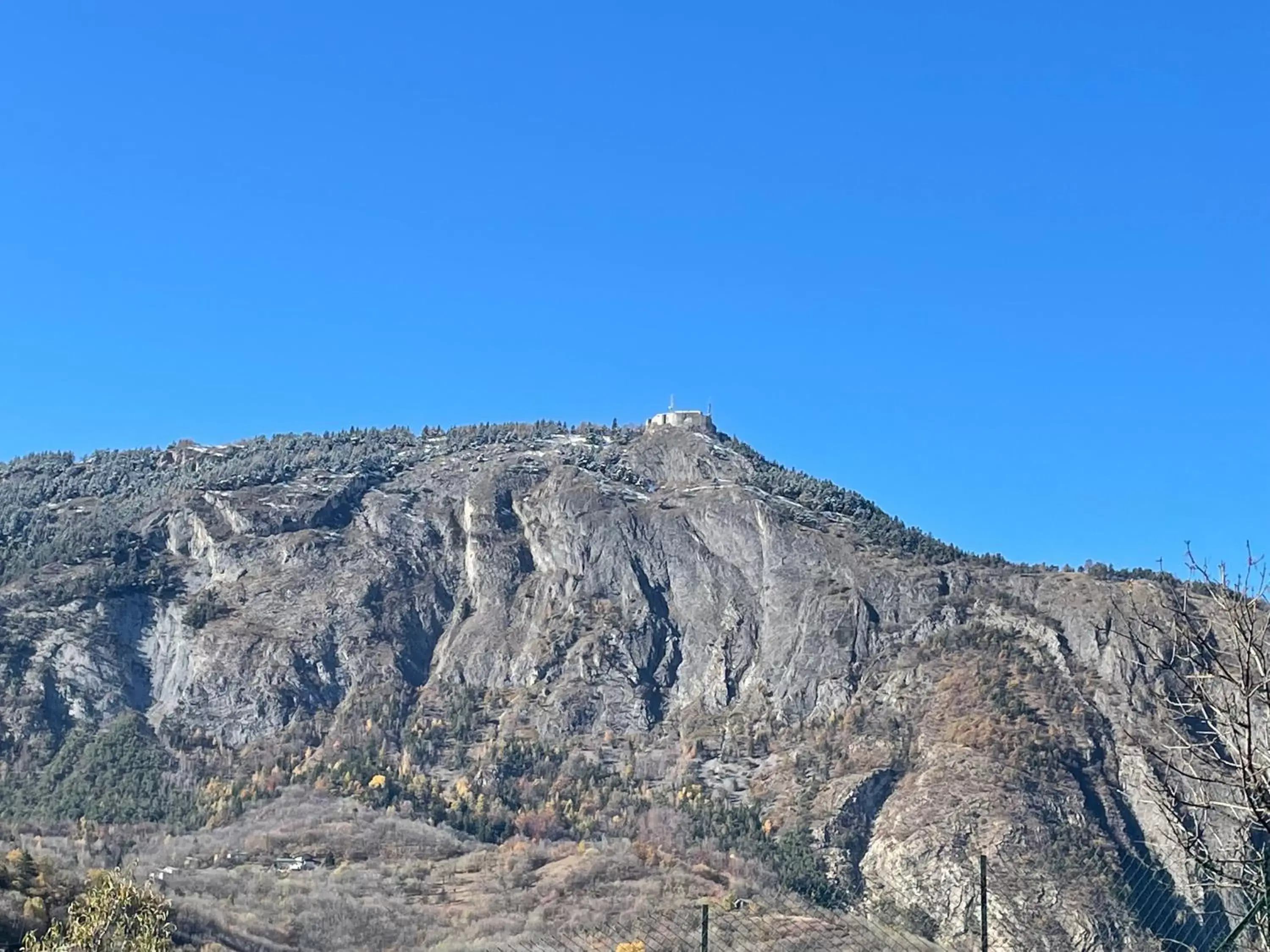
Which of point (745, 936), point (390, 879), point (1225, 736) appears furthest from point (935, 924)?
point (1225, 736)

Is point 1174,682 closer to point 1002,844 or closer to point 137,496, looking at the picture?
point 1002,844

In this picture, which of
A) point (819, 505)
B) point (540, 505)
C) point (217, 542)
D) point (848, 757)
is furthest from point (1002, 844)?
point (217, 542)

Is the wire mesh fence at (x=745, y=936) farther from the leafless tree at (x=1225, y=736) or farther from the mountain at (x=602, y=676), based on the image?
the leafless tree at (x=1225, y=736)

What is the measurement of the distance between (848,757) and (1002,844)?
77.7ft

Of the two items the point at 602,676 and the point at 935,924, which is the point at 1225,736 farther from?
the point at 602,676

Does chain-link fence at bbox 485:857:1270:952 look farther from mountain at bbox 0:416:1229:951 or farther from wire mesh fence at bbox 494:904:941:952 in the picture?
mountain at bbox 0:416:1229:951

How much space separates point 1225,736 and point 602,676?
482 ft

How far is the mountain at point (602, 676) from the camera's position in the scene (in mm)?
120688

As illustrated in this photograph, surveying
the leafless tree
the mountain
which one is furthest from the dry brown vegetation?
the leafless tree

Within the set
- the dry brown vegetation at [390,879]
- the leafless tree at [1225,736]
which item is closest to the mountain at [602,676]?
the dry brown vegetation at [390,879]

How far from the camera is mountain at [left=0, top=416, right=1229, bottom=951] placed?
12069cm

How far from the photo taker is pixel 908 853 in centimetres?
11531

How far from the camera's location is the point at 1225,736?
1309 centimetres

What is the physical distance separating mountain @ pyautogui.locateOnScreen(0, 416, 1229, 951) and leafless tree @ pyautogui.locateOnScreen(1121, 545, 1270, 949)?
78657 millimetres
